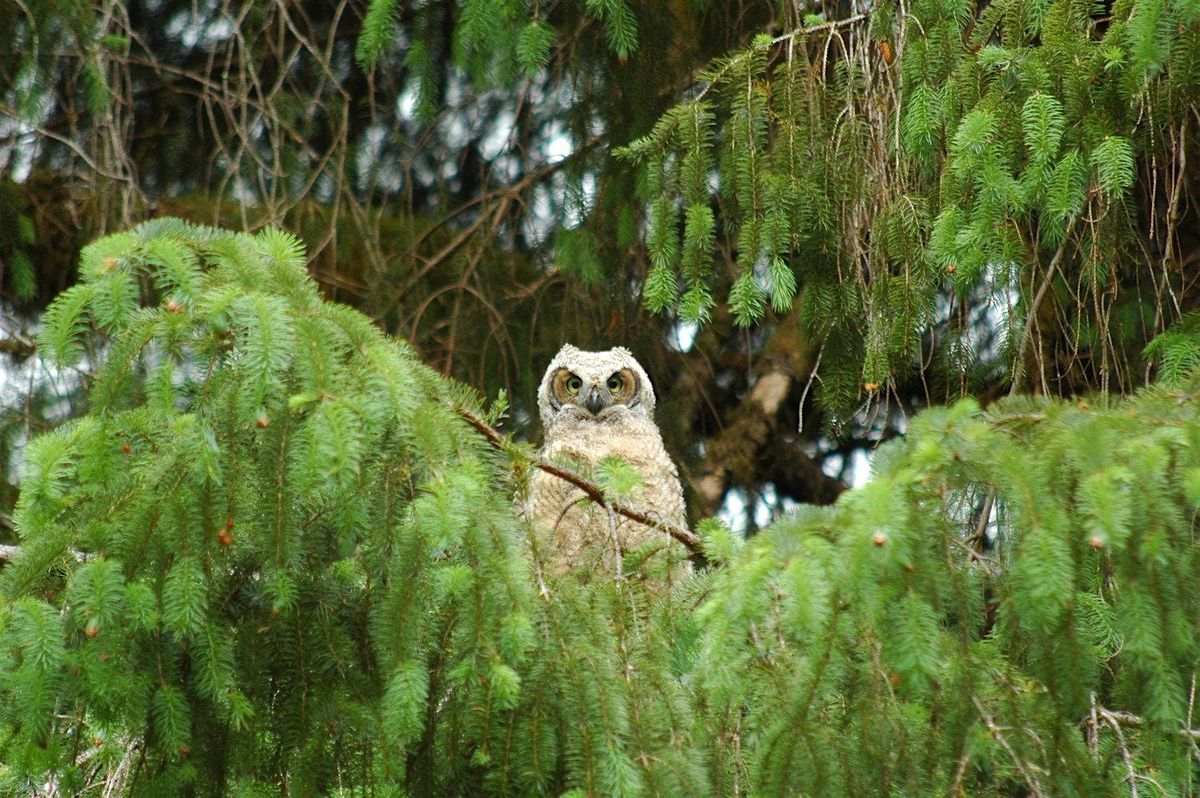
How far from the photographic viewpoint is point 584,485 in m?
2.40

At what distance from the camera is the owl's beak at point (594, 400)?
13.2 ft

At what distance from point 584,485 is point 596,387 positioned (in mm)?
1641

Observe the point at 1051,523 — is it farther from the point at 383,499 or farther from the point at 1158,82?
the point at 1158,82

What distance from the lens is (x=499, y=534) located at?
74.0 inches

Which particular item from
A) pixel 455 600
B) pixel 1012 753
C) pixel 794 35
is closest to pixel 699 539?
pixel 455 600

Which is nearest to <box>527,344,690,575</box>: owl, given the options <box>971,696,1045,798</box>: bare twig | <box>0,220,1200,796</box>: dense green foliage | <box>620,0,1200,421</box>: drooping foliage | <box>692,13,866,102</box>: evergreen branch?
<box>620,0,1200,421</box>: drooping foliage

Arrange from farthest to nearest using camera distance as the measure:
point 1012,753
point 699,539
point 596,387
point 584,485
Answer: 1. point 596,387
2. point 699,539
3. point 584,485
4. point 1012,753

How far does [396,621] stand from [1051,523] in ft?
2.70

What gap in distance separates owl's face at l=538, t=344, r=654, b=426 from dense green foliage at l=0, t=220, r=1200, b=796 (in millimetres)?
2004

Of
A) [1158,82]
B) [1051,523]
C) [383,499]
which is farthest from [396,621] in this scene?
[1158,82]

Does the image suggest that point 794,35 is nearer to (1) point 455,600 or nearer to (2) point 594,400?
(2) point 594,400

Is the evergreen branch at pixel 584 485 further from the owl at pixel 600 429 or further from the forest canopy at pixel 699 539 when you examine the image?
the owl at pixel 600 429

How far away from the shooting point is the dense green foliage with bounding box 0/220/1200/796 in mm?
1669

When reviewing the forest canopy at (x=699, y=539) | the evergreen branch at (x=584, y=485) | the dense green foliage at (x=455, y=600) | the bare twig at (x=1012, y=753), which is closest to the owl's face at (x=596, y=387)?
the forest canopy at (x=699, y=539)
